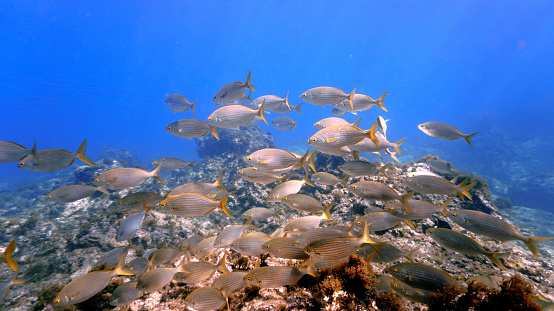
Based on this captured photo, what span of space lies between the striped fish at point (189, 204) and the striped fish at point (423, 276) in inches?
93.0

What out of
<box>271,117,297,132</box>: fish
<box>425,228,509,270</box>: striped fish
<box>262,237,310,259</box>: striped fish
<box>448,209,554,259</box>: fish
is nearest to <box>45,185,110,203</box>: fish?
<box>262,237,310,259</box>: striped fish

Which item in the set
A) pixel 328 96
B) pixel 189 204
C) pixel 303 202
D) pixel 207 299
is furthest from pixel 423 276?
pixel 328 96

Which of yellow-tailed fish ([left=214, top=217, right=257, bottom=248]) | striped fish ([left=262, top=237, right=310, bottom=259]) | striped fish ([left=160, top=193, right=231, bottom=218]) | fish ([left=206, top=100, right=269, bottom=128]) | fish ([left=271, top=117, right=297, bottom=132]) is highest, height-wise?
fish ([left=271, top=117, right=297, bottom=132])

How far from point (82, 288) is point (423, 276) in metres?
4.25

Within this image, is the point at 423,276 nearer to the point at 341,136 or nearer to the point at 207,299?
the point at 341,136

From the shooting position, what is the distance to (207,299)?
2340mm

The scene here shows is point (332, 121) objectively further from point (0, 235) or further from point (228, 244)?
point (0, 235)

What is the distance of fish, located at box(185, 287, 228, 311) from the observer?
2.31 m

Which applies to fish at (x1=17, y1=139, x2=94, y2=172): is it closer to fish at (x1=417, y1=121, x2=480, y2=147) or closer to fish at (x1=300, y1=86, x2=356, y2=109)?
fish at (x1=300, y1=86, x2=356, y2=109)

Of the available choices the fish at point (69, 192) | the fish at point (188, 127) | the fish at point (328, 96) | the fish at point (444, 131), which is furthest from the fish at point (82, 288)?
the fish at point (444, 131)

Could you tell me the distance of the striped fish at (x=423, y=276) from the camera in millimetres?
2230

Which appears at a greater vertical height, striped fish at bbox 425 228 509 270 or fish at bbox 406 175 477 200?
fish at bbox 406 175 477 200

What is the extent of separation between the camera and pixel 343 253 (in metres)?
2.26

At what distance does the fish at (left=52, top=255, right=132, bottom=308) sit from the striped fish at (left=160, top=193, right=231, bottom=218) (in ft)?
3.42
